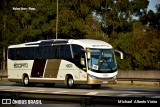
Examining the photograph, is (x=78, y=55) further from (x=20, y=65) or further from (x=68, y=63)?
(x=20, y=65)

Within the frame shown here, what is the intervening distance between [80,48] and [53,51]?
10.6 ft

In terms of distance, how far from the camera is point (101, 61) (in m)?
29.7

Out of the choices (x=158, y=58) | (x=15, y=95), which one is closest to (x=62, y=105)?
(x=15, y=95)

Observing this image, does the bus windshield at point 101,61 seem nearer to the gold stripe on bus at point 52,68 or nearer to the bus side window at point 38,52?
the gold stripe on bus at point 52,68

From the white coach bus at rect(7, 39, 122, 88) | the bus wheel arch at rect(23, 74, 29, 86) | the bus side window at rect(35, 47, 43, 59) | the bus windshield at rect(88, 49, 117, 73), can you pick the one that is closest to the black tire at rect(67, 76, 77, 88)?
the white coach bus at rect(7, 39, 122, 88)

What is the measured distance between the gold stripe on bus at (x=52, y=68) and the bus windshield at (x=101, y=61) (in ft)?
10.5

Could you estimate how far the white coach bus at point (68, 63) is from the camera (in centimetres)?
2952

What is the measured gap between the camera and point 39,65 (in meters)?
34.0

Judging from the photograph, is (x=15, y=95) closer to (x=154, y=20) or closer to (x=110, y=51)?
(x=110, y=51)

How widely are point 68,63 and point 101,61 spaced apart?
8.38ft

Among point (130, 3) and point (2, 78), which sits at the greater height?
point (130, 3)

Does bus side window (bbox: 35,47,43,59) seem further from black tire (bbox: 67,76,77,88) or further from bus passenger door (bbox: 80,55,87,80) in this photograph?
bus passenger door (bbox: 80,55,87,80)

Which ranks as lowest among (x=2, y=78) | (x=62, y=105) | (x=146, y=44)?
(x=2, y=78)

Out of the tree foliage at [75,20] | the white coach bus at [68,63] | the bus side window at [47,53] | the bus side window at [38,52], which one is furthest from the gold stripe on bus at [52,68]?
the tree foliage at [75,20]
